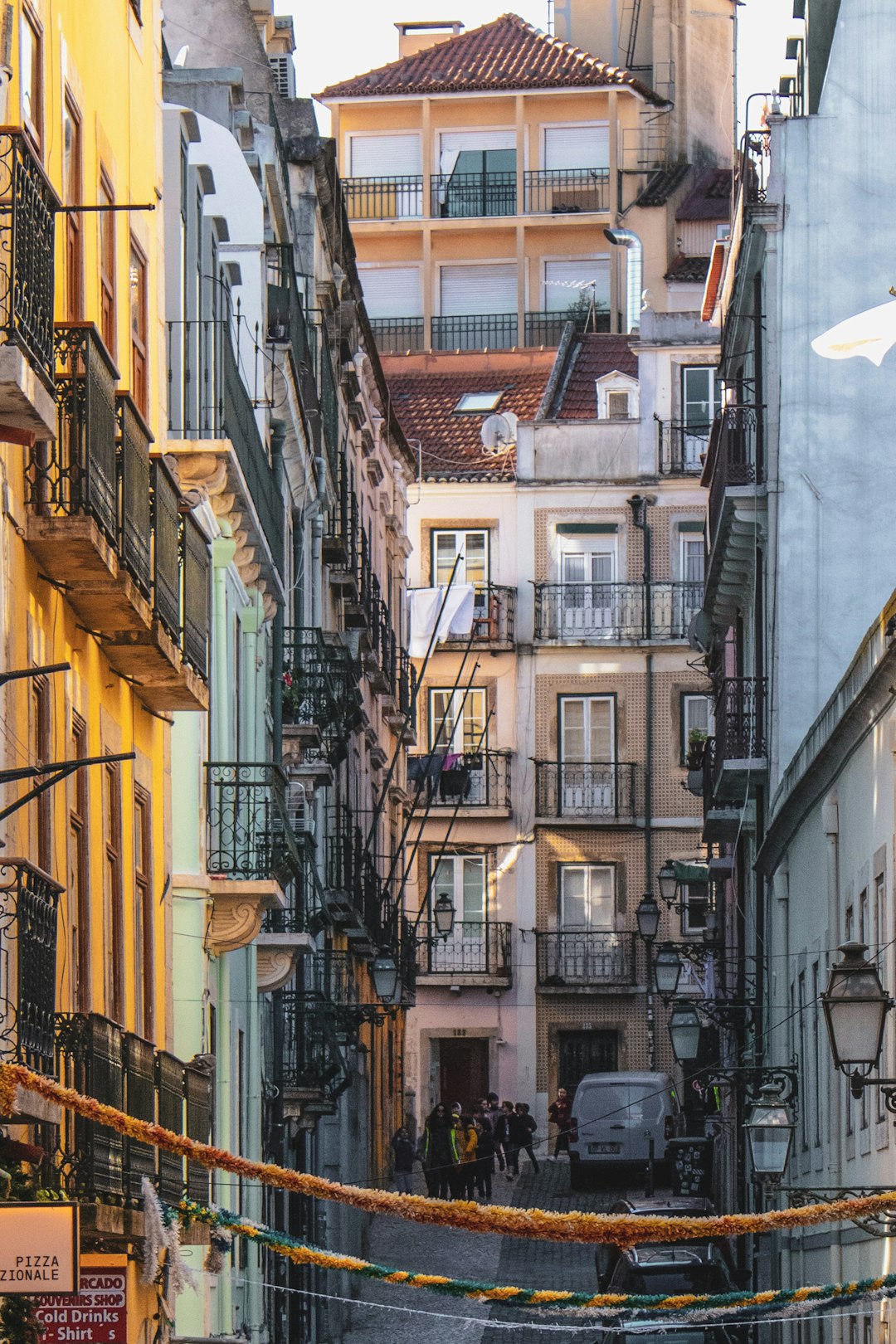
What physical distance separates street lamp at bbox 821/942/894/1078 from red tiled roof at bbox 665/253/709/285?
4894 cm

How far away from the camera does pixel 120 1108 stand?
15000mm

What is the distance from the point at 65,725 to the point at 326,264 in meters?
24.8

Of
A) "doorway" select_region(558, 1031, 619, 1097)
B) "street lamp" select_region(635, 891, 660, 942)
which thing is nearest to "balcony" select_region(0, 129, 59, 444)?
"street lamp" select_region(635, 891, 660, 942)

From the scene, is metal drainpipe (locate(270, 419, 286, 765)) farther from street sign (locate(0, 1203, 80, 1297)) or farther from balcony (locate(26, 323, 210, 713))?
street sign (locate(0, 1203, 80, 1297))

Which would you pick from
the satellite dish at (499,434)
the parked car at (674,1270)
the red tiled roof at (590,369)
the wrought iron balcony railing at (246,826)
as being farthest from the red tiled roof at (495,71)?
the wrought iron balcony railing at (246,826)

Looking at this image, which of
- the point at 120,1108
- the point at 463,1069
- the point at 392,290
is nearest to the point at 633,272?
the point at 392,290

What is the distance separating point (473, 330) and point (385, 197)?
3801 millimetres

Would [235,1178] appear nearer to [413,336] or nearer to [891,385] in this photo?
[891,385]

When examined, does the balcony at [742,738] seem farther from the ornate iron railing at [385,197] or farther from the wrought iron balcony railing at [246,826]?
the ornate iron railing at [385,197]

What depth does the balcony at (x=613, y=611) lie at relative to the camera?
55.7 metres

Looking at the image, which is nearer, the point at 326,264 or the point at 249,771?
the point at 249,771

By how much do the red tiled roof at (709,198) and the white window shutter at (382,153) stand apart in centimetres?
642

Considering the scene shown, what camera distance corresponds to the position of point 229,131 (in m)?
25.2

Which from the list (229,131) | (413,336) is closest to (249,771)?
(229,131)
